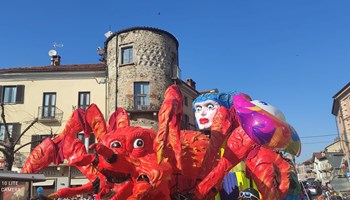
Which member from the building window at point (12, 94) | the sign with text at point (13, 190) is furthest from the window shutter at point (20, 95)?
the sign with text at point (13, 190)

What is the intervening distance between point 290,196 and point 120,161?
4208 millimetres

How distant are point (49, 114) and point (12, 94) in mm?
3298

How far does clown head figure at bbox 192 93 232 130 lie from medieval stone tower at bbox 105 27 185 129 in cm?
1752

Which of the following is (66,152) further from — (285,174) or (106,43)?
(106,43)

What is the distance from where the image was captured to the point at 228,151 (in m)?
5.99

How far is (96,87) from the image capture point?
28062 millimetres

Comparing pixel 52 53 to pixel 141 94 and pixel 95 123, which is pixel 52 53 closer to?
pixel 141 94

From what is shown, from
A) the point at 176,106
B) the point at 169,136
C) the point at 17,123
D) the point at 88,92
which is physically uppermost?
the point at 88,92

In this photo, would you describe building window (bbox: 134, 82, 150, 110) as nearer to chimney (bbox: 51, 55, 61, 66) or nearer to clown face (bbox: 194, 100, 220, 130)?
chimney (bbox: 51, 55, 61, 66)

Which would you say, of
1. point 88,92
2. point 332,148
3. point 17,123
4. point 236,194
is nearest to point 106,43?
point 88,92

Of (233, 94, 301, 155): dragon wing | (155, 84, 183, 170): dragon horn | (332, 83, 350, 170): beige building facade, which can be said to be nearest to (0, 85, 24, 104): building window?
(233, 94, 301, 155): dragon wing

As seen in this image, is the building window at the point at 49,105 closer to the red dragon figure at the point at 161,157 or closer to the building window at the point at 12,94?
the building window at the point at 12,94

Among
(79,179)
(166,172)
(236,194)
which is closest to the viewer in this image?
(166,172)

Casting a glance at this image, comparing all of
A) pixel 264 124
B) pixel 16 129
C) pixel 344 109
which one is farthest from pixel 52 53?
pixel 344 109
